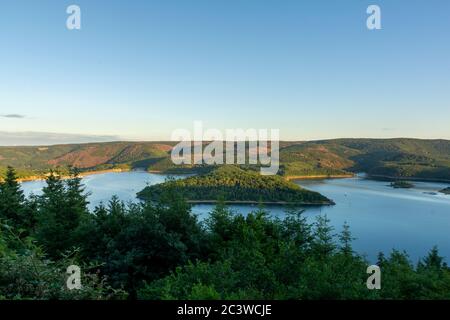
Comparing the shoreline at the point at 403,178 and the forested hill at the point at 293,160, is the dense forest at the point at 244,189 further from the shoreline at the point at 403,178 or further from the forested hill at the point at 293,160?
the shoreline at the point at 403,178

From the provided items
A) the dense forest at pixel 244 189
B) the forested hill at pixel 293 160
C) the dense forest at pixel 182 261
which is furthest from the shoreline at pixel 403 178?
the dense forest at pixel 182 261

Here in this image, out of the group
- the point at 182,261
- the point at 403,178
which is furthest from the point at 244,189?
the point at 403,178

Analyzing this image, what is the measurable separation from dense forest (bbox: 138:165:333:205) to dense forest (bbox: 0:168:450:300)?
53.6 metres

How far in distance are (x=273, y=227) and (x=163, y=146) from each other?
618 feet

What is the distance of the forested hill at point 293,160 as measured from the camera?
132 m

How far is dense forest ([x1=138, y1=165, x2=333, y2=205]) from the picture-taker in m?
73.4

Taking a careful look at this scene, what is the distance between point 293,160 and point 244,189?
7134 centimetres

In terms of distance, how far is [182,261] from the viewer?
974 cm

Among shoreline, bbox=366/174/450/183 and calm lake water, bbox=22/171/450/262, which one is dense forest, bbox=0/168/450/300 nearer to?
calm lake water, bbox=22/171/450/262

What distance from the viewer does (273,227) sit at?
13.2m

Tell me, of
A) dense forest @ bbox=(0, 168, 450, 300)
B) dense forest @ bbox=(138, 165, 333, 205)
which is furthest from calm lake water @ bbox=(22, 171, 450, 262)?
dense forest @ bbox=(0, 168, 450, 300)

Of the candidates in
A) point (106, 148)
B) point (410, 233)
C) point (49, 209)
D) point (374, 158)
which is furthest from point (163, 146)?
point (49, 209)

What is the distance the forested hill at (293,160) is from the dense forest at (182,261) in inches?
4239
